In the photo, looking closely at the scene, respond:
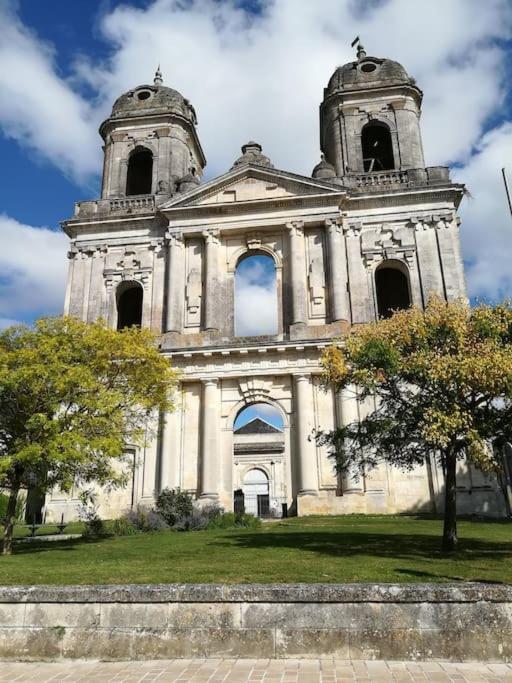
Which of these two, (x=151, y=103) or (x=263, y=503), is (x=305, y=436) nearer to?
(x=263, y=503)

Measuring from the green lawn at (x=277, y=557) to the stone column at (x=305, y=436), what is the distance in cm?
456

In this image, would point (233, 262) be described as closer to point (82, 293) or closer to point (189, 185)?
point (189, 185)

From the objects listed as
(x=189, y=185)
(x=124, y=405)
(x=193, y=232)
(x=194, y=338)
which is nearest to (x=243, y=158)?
(x=189, y=185)

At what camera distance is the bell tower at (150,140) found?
1196 inches

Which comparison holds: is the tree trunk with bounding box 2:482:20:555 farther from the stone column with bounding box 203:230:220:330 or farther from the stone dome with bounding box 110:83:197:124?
the stone dome with bounding box 110:83:197:124

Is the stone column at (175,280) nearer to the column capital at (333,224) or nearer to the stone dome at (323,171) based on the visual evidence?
the column capital at (333,224)

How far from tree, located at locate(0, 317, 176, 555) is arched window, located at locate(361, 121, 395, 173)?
20.8 meters

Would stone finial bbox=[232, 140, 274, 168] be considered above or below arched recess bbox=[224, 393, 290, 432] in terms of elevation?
above

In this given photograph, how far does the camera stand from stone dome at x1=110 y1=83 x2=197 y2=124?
1243 inches

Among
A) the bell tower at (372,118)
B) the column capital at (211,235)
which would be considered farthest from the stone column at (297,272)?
the bell tower at (372,118)

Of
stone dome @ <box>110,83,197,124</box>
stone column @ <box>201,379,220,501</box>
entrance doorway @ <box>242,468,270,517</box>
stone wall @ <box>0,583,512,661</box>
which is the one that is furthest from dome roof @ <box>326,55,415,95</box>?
stone wall @ <box>0,583,512,661</box>

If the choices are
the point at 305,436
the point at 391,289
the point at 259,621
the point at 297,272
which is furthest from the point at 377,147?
the point at 259,621

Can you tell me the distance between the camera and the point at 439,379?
1081 cm

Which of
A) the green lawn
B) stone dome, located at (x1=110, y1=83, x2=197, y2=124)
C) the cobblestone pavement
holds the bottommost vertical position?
the cobblestone pavement
